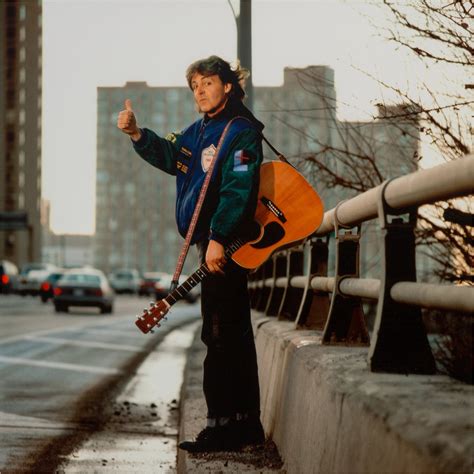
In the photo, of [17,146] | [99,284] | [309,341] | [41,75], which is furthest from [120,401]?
[41,75]

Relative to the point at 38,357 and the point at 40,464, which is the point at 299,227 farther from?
the point at 38,357

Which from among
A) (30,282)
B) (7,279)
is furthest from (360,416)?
(7,279)

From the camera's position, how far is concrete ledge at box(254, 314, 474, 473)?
2586 millimetres

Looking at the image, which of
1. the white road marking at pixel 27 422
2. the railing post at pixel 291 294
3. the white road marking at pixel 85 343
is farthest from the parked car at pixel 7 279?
the railing post at pixel 291 294

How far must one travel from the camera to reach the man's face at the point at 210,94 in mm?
5332

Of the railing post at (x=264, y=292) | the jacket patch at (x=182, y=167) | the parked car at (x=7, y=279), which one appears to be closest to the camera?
the jacket patch at (x=182, y=167)

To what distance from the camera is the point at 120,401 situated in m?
10.0

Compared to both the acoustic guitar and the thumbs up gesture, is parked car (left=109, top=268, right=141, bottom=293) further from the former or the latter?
the acoustic guitar

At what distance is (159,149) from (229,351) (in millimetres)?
1068

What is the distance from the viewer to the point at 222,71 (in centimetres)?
537

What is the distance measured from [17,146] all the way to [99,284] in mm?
92970

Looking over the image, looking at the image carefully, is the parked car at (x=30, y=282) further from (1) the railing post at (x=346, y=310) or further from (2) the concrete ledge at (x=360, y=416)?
(1) the railing post at (x=346, y=310)

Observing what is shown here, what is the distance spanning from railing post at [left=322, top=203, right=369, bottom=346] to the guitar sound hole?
0.98 ft

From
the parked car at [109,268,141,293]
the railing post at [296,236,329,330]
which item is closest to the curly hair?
the railing post at [296,236,329,330]
